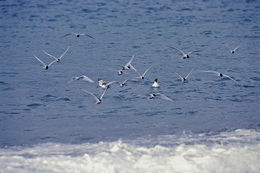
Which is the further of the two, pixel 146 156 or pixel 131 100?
pixel 131 100

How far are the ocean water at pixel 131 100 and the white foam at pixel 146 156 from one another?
0.08 ft

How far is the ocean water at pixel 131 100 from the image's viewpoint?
11805 mm

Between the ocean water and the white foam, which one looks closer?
the white foam

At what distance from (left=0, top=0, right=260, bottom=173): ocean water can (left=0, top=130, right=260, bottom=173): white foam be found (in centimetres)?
2

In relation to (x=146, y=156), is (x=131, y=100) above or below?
above

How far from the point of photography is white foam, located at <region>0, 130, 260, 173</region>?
1123 centimetres

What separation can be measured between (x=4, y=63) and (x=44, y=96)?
5.95 meters

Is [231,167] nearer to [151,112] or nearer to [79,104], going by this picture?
[151,112]

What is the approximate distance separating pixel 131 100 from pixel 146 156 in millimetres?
5309

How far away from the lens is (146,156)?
11.9 metres

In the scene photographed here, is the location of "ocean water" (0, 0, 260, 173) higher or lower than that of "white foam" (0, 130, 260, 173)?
higher

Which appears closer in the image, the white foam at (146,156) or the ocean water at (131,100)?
the white foam at (146,156)

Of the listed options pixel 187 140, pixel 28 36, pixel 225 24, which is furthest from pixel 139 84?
pixel 225 24

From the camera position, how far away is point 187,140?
13016 mm
